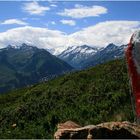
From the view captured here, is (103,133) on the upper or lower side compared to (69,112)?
lower

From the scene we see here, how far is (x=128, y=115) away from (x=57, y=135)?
8.04 metres

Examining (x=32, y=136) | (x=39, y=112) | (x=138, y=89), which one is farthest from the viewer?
(x=39, y=112)

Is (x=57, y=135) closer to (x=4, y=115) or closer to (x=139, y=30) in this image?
(x=139, y=30)

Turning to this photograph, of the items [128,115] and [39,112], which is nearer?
[128,115]

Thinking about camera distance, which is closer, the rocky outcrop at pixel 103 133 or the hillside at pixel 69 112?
the rocky outcrop at pixel 103 133

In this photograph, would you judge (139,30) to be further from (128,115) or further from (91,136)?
(128,115)

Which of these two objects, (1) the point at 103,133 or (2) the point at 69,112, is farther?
(2) the point at 69,112

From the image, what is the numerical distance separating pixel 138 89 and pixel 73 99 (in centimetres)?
2813

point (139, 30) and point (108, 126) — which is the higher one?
point (139, 30)

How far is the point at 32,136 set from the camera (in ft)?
62.7

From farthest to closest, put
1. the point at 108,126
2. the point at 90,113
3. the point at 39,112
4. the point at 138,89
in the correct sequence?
1. the point at 39,112
2. the point at 90,113
3. the point at 108,126
4. the point at 138,89

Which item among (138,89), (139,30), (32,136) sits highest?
(139,30)

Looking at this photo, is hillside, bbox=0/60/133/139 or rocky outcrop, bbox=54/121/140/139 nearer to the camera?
rocky outcrop, bbox=54/121/140/139

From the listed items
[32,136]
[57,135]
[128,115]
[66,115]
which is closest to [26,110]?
[66,115]
